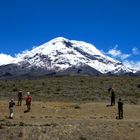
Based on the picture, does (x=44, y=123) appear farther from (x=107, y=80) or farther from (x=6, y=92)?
(x=107, y=80)

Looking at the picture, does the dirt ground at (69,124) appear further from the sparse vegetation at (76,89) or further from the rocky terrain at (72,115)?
the sparse vegetation at (76,89)

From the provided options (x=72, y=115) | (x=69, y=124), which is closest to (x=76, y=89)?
(x=72, y=115)

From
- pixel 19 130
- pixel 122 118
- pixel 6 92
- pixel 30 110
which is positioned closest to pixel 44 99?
pixel 6 92

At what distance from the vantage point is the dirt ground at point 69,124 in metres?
50.3

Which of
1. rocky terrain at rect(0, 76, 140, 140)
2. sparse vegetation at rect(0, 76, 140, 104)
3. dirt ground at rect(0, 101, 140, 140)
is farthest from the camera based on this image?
sparse vegetation at rect(0, 76, 140, 104)

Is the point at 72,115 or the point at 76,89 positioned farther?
the point at 76,89

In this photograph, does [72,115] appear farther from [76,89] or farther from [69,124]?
[76,89]

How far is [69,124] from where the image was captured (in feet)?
173

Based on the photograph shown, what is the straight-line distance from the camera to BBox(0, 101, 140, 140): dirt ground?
50.3 metres

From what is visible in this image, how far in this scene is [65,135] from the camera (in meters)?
50.4

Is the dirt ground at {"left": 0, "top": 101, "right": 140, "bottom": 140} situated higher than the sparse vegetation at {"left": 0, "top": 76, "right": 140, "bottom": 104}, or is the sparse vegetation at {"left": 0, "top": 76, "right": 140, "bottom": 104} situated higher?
the sparse vegetation at {"left": 0, "top": 76, "right": 140, "bottom": 104}

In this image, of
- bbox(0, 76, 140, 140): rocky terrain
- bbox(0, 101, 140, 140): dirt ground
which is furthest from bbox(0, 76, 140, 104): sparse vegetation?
bbox(0, 101, 140, 140): dirt ground

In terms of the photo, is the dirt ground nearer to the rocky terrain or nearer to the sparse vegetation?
the rocky terrain

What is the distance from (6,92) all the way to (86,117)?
30.9 meters
